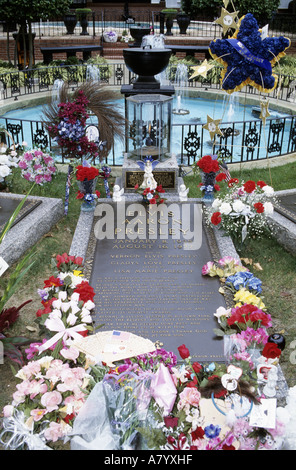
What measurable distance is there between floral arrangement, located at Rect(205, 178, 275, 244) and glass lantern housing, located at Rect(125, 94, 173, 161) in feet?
6.12

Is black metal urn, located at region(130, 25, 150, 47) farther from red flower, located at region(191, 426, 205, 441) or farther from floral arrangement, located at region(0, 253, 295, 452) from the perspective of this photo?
red flower, located at region(191, 426, 205, 441)

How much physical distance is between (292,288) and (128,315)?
226 centimetres

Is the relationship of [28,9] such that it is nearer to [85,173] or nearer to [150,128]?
[150,128]

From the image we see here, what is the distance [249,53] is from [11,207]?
3.81 metres

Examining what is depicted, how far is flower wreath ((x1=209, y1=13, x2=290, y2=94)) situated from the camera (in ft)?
20.3

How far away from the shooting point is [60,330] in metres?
4.41

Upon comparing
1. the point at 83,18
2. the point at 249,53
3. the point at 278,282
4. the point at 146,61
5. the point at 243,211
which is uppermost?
the point at 83,18

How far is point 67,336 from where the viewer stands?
174 inches

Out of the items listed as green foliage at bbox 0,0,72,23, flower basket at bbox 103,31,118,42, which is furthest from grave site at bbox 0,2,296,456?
flower basket at bbox 103,31,118,42

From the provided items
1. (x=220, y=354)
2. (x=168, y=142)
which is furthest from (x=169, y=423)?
(x=168, y=142)

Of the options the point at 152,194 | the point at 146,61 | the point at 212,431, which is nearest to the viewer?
the point at 212,431

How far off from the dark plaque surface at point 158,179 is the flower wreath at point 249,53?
172 cm

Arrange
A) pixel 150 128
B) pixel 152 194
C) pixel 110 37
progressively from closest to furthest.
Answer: pixel 152 194, pixel 150 128, pixel 110 37

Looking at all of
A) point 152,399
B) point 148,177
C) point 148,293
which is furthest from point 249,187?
point 152,399
